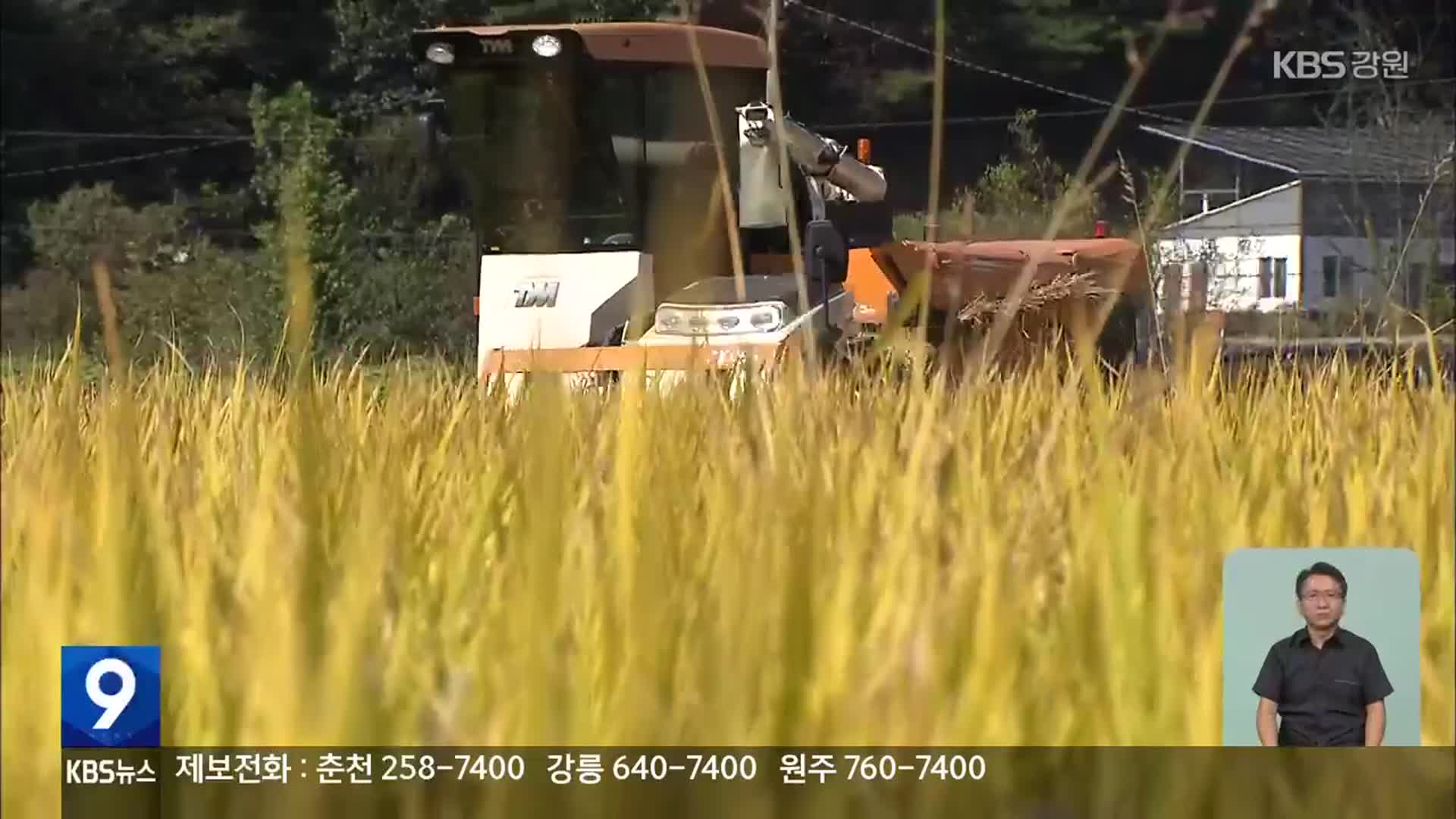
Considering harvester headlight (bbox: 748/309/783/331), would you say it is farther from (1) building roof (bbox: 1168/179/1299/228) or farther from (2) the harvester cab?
(1) building roof (bbox: 1168/179/1299/228)

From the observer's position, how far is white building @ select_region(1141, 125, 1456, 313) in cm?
104

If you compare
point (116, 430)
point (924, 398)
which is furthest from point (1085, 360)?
point (116, 430)

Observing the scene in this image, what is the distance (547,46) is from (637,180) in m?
0.12

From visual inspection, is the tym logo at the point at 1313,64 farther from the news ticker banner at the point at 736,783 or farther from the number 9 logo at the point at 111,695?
the number 9 logo at the point at 111,695

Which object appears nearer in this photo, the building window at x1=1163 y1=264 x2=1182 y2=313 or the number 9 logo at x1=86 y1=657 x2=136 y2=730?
the number 9 logo at x1=86 y1=657 x2=136 y2=730

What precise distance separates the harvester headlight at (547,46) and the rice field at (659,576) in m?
0.46

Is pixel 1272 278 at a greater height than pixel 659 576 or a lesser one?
greater

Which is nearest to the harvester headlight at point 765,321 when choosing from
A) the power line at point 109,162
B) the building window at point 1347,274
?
the power line at point 109,162

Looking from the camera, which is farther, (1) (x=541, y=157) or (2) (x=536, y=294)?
(1) (x=541, y=157)

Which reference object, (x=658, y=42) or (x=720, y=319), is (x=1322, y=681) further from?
(x=658, y=42)

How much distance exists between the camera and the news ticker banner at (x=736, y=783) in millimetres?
443

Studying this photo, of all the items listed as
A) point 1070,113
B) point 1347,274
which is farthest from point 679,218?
point 1347,274

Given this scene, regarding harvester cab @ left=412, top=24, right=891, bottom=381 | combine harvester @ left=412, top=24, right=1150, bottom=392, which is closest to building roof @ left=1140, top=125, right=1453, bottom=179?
combine harvester @ left=412, top=24, right=1150, bottom=392

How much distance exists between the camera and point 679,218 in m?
1.11
